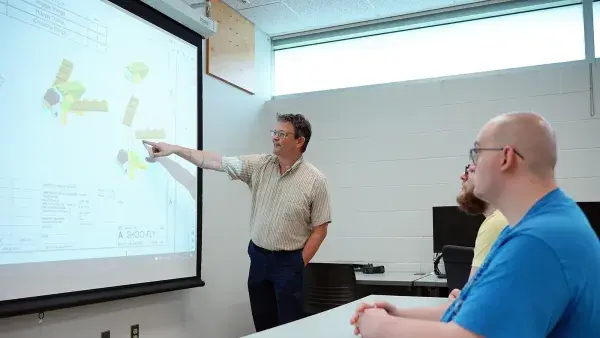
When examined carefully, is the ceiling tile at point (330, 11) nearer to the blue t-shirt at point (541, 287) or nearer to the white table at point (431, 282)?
the white table at point (431, 282)

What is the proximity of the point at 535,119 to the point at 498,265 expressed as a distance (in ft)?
1.07

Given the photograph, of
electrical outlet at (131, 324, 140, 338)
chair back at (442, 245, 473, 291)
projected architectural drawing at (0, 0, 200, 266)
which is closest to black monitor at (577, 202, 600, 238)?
chair back at (442, 245, 473, 291)

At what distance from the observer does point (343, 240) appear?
4578mm

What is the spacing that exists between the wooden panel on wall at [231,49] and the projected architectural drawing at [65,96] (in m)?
1.55

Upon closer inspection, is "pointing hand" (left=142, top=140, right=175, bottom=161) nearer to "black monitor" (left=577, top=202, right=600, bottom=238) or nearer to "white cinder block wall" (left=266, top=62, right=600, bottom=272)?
"white cinder block wall" (left=266, top=62, right=600, bottom=272)

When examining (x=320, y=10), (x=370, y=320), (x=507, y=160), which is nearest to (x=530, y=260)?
(x=507, y=160)

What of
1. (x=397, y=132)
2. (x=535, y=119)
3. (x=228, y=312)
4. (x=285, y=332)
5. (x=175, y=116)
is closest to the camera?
(x=535, y=119)

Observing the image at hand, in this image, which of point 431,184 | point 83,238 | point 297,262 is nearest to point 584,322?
point 297,262

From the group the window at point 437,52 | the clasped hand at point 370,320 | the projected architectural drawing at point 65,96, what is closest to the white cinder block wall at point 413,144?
the window at point 437,52

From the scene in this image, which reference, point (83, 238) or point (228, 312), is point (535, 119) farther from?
point (228, 312)

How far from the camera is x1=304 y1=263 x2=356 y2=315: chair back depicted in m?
3.15

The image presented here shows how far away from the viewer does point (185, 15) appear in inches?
122

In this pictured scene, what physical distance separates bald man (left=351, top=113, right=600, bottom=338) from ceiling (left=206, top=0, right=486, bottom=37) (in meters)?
3.46

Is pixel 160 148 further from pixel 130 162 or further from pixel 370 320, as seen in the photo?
pixel 370 320
